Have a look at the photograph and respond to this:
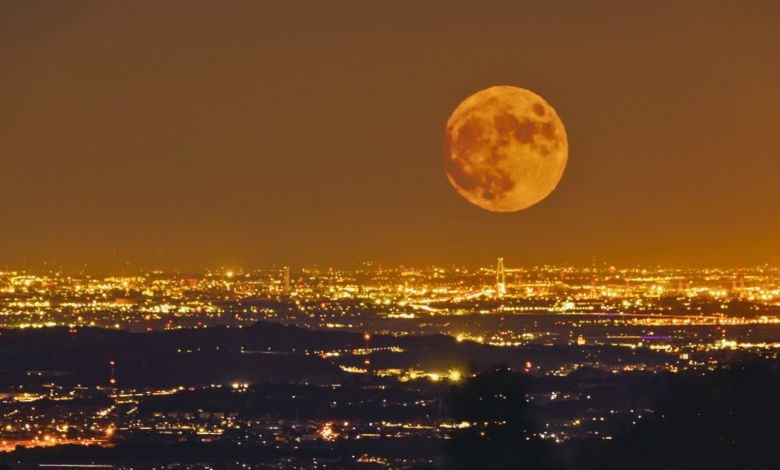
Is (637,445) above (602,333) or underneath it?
underneath

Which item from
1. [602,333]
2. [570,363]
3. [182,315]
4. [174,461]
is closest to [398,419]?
[174,461]

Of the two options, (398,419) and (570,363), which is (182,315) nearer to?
(570,363)

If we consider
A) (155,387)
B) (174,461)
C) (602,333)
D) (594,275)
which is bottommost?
(174,461)

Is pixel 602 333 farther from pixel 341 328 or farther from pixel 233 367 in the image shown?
pixel 233 367

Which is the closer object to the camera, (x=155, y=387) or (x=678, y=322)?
(x=155, y=387)

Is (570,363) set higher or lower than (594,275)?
lower

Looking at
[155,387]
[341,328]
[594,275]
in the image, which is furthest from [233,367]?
[594,275]

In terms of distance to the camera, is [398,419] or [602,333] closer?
[398,419]

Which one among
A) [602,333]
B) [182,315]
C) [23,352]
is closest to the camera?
[23,352]

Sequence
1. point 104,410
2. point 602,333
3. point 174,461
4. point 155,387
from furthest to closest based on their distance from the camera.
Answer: point 602,333, point 155,387, point 104,410, point 174,461
